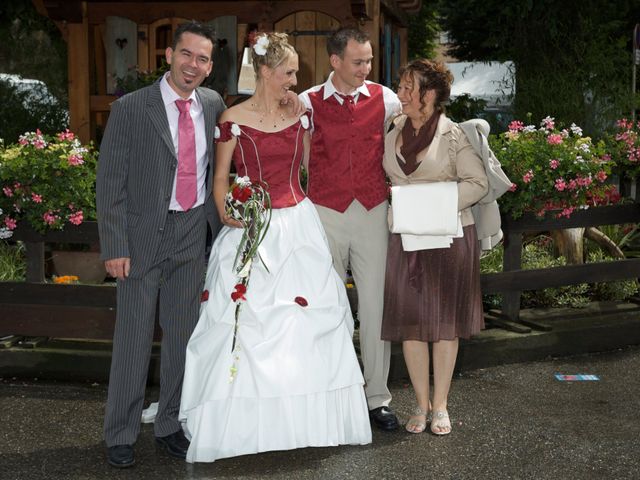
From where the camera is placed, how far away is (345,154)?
5.66 meters

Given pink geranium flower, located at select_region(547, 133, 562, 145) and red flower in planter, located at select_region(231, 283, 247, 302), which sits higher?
pink geranium flower, located at select_region(547, 133, 562, 145)

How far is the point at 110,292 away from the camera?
6906 mm

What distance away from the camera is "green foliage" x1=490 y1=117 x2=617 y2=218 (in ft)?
24.1

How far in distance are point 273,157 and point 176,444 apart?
5.30ft

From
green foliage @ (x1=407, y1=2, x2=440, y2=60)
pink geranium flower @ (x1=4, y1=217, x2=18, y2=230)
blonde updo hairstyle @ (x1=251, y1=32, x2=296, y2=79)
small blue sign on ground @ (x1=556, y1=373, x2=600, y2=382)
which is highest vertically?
green foliage @ (x1=407, y1=2, x2=440, y2=60)

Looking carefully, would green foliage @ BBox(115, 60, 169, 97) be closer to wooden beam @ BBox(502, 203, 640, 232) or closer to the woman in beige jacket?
wooden beam @ BBox(502, 203, 640, 232)

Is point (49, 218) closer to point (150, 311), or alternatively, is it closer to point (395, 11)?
point (150, 311)

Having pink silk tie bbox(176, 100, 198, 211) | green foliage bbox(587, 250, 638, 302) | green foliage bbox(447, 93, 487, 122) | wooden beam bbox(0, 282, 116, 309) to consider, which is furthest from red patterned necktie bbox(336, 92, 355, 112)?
green foliage bbox(447, 93, 487, 122)

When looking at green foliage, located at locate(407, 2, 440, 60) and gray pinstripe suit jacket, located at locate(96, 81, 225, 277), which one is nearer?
gray pinstripe suit jacket, located at locate(96, 81, 225, 277)

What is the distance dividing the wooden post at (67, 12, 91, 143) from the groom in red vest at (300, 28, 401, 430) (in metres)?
6.62

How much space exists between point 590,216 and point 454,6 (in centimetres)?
1701

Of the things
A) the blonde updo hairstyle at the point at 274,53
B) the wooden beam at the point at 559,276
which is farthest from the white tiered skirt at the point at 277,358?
the wooden beam at the point at 559,276

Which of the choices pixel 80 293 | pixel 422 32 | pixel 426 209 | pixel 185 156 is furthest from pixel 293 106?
pixel 422 32

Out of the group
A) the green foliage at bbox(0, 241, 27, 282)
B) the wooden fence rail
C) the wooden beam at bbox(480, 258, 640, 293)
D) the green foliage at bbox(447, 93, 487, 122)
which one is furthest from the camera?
the green foliage at bbox(447, 93, 487, 122)
